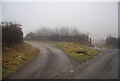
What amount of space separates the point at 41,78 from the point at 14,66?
4179 millimetres

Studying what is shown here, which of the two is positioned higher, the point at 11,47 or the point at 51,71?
the point at 11,47

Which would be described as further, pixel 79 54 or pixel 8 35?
pixel 79 54

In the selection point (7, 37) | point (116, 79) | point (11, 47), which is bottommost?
point (116, 79)

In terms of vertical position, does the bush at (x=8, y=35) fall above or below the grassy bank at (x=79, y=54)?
above

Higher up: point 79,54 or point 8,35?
point 8,35

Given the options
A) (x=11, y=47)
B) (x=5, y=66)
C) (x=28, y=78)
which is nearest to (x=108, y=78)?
(x=28, y=78)

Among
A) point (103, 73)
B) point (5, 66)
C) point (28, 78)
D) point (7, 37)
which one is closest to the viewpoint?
point (28, 78)

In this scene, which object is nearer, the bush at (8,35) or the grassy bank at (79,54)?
the grassy bank at (79,54)

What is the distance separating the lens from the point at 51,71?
1295 cm

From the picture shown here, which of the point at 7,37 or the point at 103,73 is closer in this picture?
the point at 103,73

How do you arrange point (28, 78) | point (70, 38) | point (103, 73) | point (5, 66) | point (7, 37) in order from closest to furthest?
point (28, 78) → point (103, 73) → point (5, 66) → point (7, 37) → point (70, 38)

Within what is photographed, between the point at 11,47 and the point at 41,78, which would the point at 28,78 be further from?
the point at 11,47

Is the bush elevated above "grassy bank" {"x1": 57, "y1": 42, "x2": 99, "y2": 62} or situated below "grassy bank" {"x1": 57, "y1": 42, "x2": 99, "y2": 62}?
above

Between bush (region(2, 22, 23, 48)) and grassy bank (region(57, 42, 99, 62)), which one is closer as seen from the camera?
grassy bank (region(57, 42, 99, 62))
